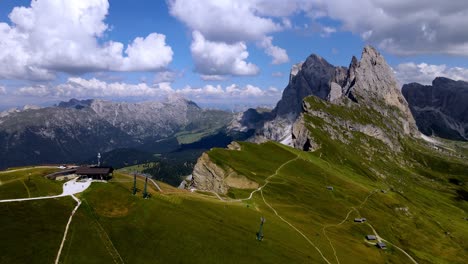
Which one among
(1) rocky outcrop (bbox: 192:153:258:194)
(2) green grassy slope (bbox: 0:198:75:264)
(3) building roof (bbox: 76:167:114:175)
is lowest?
(1) rocky outcrop (bbox: 192:153:258:194)

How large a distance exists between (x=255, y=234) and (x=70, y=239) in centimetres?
5825

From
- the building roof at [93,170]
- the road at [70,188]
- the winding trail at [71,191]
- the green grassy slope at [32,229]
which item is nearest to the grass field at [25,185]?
the road at [70,188]

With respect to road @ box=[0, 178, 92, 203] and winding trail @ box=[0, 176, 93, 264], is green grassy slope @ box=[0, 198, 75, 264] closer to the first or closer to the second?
winding trail @ box=[0, 176, 93, 264]

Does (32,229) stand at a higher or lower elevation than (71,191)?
lower

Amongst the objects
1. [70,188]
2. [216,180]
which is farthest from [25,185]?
[216,180]

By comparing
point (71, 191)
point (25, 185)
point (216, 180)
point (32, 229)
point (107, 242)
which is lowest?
point (216, 180)

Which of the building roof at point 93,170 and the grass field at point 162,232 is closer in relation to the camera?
the grass field at point 162,232

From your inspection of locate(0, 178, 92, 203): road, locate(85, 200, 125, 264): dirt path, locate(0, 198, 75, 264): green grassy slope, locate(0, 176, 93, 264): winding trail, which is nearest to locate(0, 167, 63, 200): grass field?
locate(0, 178, 92, 203): road

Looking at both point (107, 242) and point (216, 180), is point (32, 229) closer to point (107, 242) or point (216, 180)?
point (107, 242)

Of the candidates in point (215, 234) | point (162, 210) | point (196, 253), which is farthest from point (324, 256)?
point (162, 210)

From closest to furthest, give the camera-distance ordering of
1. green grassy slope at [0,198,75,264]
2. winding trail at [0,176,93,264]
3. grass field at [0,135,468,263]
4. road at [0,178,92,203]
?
green grassy slope at [0,198,75,264] < grass field at [0,135,468,263] < winding trail at [0,176,93,264] < road at [0,178,92,203]

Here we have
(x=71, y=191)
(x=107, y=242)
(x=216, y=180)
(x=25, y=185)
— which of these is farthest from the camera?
(x=216, y=180)

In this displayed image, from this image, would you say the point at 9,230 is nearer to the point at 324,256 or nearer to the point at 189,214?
the point at 189,214

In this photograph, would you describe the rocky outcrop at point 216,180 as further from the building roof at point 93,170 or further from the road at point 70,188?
the road at point 70,188
